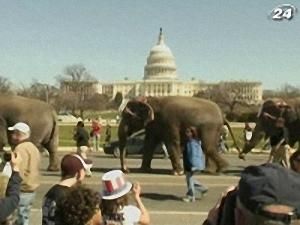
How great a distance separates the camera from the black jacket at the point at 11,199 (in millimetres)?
5289

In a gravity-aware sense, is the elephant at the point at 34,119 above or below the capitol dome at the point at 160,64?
above

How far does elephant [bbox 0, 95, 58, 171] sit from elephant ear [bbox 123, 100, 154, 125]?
84.4 inches

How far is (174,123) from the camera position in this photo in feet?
64.5

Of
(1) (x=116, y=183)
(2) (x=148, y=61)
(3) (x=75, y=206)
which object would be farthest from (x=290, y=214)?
(2) (x=148, y=61)

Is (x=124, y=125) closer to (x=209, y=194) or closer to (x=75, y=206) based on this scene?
(x=209, y=194)

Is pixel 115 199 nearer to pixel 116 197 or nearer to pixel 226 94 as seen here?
pixel 116 197

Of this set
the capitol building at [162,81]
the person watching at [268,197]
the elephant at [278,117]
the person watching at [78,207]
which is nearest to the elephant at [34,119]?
the elephant at [278,117]

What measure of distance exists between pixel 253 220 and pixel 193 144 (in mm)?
11493

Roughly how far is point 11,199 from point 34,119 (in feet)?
47.7

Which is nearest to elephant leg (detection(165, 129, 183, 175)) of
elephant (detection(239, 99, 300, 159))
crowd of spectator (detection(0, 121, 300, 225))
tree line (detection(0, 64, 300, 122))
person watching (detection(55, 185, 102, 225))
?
elephant (detection(239, 99, 300, 159))

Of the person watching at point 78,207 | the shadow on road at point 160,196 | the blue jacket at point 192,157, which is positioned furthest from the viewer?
the shadow on road at point 160,196

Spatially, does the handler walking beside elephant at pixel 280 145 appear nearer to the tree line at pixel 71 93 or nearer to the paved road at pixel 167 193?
the paved road at pixel 167 193

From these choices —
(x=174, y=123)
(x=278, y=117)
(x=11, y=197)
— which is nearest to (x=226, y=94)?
(x=278, y=117)

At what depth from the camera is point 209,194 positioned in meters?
15.0
